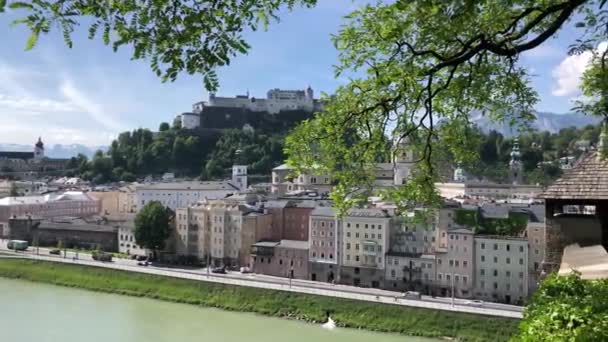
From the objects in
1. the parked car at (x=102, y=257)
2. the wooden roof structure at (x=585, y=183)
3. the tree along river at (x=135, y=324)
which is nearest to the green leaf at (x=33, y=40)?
the wooden roof structure at (x=585, y=183)

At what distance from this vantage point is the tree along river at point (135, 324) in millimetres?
16594

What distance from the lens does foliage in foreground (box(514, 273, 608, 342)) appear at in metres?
2.09

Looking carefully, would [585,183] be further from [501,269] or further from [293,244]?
[293,244]

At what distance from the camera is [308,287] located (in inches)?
856

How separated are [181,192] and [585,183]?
3628cm

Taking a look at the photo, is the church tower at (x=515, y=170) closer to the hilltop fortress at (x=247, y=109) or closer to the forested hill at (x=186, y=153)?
the forested hill at (x=186, y=153)

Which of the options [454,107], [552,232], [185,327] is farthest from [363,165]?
[185,327]

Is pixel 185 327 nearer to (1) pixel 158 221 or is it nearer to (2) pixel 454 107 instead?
(1) pixel 158 221

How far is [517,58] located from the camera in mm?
3283

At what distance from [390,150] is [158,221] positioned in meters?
26.1

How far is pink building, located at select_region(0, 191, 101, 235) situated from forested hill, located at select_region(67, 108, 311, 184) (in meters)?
10.8

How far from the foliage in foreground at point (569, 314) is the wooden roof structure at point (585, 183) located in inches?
74.1

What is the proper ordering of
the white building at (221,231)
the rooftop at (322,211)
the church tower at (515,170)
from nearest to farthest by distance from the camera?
the rooftop at (322,211) < the white building at (221,231) < the church tower at (515,170)

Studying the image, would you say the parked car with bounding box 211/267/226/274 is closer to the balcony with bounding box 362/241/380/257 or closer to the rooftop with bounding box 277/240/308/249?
the rooftop with bounding box 277/240/308/249
